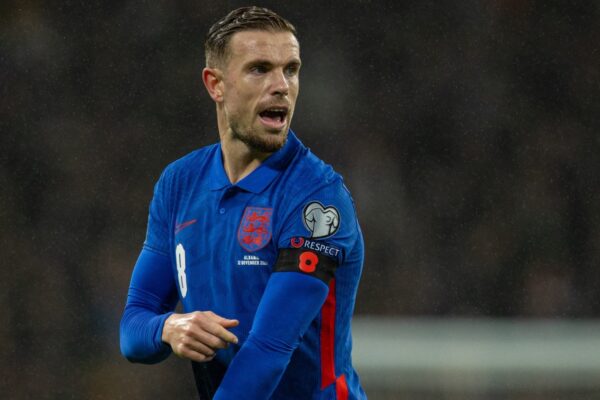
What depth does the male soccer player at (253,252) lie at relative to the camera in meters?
2.18

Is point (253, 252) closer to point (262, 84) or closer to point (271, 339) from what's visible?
point (271, 339)

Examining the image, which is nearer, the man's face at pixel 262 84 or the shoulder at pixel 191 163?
the man's face at pixel 262 84

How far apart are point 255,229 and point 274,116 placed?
29 centimetres

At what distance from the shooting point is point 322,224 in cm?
225

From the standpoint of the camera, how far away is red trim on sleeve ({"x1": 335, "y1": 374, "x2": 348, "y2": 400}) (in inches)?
95.7

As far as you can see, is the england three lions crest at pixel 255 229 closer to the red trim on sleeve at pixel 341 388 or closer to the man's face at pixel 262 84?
the man's face at pixel 262 84

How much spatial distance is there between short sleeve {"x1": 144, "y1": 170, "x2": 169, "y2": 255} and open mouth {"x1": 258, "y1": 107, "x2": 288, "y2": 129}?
337 mm

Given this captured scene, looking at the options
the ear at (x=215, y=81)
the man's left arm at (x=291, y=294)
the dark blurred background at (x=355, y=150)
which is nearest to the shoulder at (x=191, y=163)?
the ear at (x=215, y=81)

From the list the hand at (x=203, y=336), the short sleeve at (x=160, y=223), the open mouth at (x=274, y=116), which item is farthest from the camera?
the short sleeve at (x=160, y=223)

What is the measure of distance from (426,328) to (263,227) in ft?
8.30

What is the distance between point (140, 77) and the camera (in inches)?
267

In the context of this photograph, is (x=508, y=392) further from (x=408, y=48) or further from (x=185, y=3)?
(x=185, y=3)

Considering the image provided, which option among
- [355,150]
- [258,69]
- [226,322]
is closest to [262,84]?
[258,69]

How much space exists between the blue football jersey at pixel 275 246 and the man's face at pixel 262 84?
78 mm
